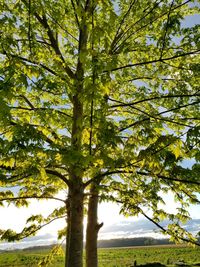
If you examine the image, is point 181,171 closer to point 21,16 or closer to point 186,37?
point 186,37

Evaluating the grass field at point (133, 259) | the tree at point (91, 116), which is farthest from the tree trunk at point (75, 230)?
the grass field at point (133, 259)

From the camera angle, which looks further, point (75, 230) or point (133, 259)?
point (133, 259)

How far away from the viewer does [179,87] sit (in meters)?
9.41

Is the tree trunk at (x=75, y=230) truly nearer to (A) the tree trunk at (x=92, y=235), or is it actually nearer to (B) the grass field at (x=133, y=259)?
(A) the tree trunk at (x=92, y=235)

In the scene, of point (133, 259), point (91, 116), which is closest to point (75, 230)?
point (91, 116)

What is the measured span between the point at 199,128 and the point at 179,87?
454 cm

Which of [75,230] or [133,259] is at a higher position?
[75,230]

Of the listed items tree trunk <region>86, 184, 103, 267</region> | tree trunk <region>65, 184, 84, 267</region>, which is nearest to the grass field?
tree trunk <region>86, 184, 103, 267</region>

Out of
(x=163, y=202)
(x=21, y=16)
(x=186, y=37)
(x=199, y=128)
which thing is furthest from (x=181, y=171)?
(x=21, y=16)

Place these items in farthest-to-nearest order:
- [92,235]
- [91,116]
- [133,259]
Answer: [133,259], [92,235], [91,116]

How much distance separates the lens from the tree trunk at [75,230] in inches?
298

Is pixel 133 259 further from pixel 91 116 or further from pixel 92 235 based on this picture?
pixel 91 116

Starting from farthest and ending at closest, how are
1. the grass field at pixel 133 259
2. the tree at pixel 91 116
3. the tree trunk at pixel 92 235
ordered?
the grass field at pixel 133 259
the tree trunk at pixel 92 235
the tree at pixel 91 116

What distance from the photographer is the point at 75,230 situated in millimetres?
7719
